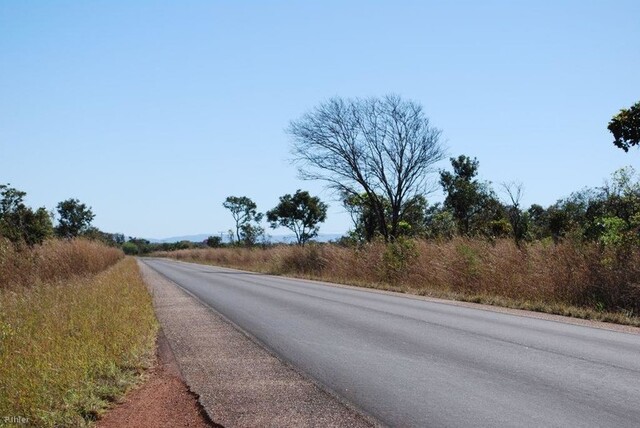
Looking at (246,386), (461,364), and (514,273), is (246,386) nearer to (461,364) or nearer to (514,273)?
(461,364)

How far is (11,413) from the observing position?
5.72m

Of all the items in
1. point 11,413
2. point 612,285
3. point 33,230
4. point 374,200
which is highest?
point 374,200

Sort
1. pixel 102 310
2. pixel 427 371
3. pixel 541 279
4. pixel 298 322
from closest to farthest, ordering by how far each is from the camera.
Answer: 1. pixel 427 371
2. pixel 102 310
3. pixel 298 322
4. pixel 541 279

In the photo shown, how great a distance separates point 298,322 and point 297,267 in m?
26.6

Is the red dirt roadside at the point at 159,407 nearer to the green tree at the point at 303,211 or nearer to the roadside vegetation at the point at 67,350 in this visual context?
the roadside vegetation at the point at 67,350

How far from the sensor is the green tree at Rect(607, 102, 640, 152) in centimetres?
1499

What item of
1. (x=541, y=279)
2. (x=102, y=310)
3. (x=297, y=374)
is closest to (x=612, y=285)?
(x=541, y=279)

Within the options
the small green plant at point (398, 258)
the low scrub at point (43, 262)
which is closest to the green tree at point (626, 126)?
the small green plant at point (398, 258)

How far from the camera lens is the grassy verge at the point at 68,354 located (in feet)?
19.2

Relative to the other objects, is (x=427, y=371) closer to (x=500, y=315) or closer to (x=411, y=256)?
(x=500, y=315)

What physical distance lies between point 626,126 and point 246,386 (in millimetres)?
12764

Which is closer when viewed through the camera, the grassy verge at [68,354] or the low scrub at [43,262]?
the grassy verge at [68,354]

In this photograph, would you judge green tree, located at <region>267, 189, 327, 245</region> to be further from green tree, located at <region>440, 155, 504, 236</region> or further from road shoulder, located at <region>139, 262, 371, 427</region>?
road shoulder, located at <region>139, 262, 371, 427</region>

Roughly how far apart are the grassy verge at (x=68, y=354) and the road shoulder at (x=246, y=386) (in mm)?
724
